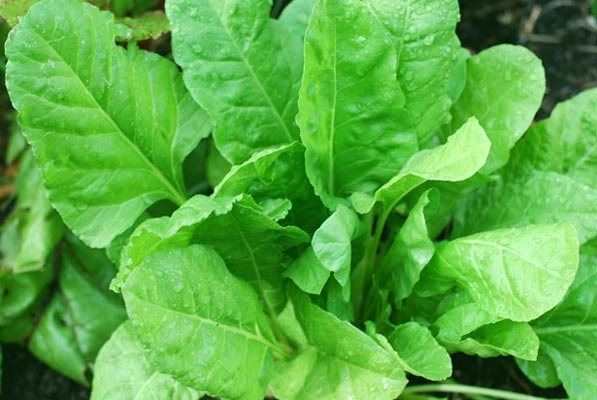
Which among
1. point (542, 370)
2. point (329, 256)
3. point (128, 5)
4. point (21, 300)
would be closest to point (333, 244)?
point (329, 256)

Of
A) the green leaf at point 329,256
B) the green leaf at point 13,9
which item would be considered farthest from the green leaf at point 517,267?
the green leaf at point 13,9

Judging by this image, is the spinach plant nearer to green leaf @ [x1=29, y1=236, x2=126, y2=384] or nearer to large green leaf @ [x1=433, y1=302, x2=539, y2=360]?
large green leaf @ [x1=433, y1=302, x2=539, y2=360]

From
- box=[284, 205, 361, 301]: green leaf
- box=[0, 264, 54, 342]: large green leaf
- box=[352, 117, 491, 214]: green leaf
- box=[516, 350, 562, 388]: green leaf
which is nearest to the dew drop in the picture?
box=[352, 117, 491, 214]: green leaf

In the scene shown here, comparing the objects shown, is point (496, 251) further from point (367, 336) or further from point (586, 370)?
point (586, 370)

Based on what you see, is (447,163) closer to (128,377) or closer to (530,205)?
(530,205)

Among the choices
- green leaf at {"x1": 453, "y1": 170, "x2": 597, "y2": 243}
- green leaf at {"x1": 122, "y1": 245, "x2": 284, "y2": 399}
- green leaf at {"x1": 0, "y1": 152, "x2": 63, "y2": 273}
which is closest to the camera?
green leaf at {"x1": 122, "y1": 245, "x2": 284, "y2": 399}

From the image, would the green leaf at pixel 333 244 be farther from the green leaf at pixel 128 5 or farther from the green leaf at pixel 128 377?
the green leaf at pixel 128 5

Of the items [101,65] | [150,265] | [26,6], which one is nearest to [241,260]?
[150,265]
